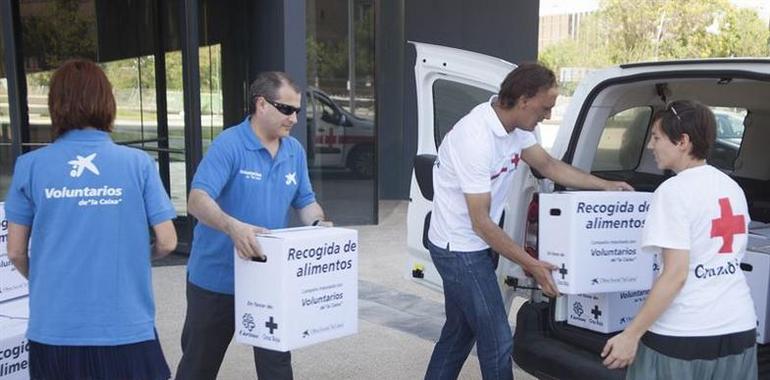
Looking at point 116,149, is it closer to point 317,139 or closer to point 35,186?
point 35,186

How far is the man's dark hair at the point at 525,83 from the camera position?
121 inches

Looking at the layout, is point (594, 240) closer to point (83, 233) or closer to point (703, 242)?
point (703, 242)

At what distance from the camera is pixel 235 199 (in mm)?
3092

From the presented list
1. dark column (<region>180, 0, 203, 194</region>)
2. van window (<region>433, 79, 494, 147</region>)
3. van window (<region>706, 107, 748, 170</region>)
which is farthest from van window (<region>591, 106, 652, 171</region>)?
dark column (<region>180, 0, 203, 194</region>)

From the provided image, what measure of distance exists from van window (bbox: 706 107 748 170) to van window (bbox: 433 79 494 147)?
6.39 feet

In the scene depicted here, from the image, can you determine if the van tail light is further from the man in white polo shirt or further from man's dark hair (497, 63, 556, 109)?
man's dark hair (497, 63, 556, 109)

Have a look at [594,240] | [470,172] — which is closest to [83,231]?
[470,172]

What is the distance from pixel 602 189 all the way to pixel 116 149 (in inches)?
81.8

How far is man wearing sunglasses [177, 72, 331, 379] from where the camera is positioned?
3047mm

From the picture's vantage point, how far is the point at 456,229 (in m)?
3.19

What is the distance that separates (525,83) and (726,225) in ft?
3.31

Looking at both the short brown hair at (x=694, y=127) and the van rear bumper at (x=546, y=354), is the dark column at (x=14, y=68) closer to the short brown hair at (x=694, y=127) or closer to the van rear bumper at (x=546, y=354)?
the van rear bumper at (x=546, y=354)

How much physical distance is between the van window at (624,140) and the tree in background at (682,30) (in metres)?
33.4

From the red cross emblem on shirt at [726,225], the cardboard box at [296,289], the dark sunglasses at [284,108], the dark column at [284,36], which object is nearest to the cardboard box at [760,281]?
the red cross emblem on shirt at [726,225]
